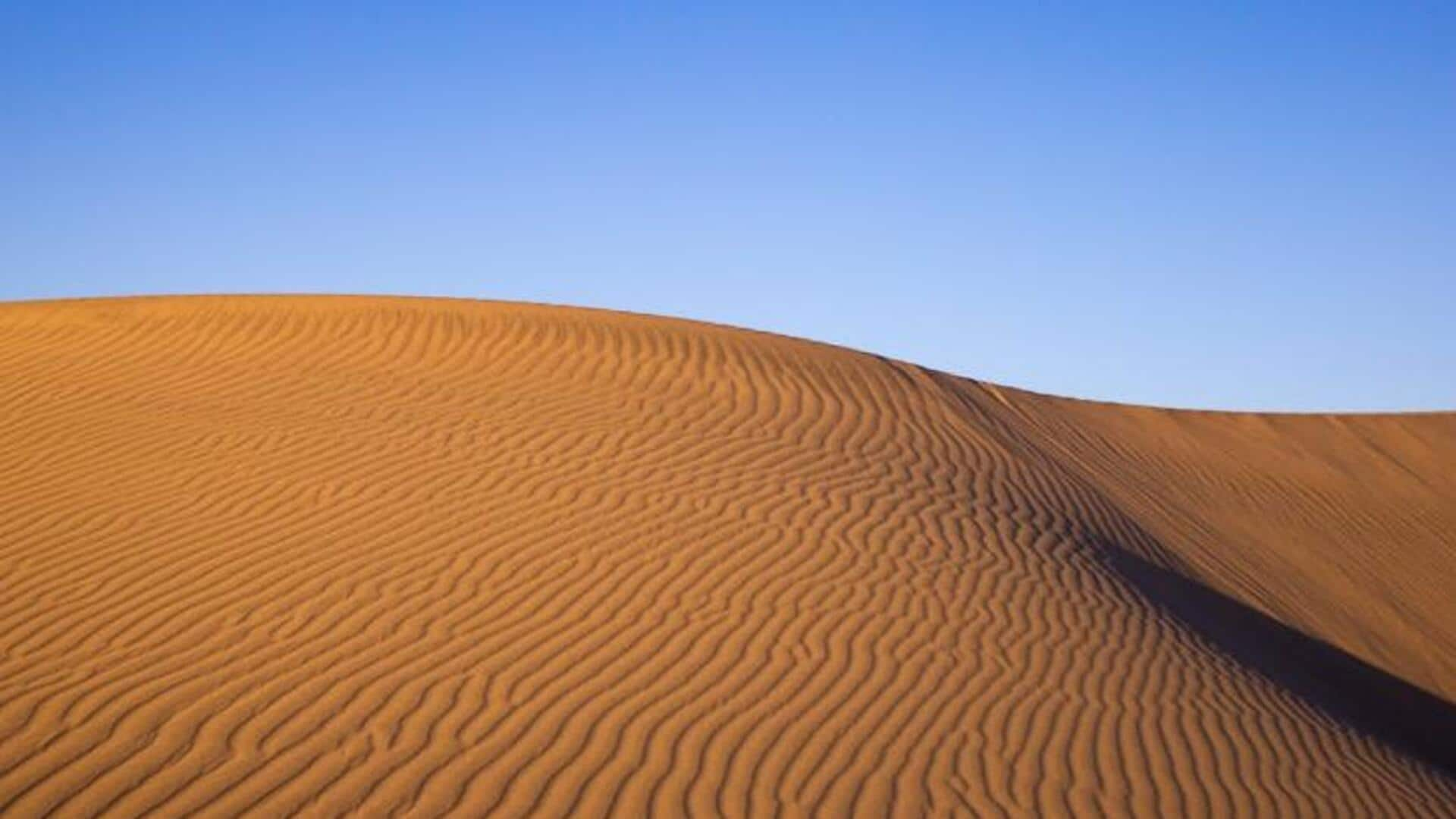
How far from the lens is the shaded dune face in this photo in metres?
7.36

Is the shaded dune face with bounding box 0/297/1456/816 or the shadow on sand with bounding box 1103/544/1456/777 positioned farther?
the shadow on sand with bounding box 1103/544/1456/777

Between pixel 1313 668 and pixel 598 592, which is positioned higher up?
pixel 598 592

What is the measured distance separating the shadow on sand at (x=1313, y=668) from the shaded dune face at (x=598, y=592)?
0.85ft

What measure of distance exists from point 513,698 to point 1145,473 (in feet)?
42.2

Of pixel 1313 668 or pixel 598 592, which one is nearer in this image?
pixel 598 592

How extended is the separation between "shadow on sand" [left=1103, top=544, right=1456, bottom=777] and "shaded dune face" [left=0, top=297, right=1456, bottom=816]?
258 millimetres

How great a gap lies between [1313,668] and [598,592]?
6.19 m

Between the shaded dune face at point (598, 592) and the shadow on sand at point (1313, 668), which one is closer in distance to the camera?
the shaded dune face at point (598, 592)

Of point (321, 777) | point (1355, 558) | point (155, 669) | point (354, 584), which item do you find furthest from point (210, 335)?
point (1355, 558)

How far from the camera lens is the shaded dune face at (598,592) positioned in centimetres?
736

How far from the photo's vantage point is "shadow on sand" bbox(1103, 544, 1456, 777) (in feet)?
38.3

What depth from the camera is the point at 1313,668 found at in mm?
12867

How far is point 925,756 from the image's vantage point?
8.09 metres

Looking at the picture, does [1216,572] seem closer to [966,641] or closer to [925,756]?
[966,641]
